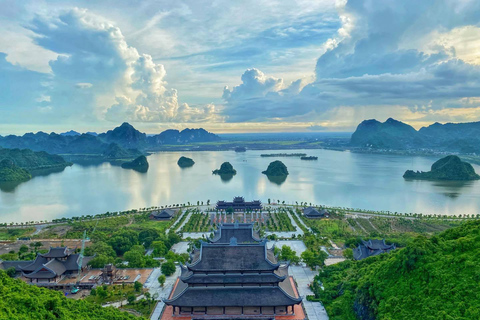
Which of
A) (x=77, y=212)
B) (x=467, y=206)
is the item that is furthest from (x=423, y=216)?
(x=77, y=212)

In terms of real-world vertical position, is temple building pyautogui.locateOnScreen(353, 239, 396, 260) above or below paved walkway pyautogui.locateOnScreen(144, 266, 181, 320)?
above

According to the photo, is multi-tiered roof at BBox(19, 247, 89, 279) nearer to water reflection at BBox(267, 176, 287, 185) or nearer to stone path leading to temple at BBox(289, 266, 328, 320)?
stone path leading to temple at BBox(289, 266, 328, 320)

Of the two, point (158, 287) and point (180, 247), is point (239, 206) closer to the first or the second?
point (180, 247)

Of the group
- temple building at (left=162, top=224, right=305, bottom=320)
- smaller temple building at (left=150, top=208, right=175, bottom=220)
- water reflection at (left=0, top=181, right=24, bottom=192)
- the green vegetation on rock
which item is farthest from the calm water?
temple building at (left=162, top=224, right=305, bottom=320)

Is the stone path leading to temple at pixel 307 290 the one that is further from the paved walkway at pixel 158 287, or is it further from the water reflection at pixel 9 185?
the water reflection at pixel 9 185

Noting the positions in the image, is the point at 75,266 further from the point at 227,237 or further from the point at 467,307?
the point at 467,307

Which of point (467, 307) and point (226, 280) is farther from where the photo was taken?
point (226, 280)

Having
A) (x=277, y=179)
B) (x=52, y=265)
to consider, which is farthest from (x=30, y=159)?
(x=52, y=265)
